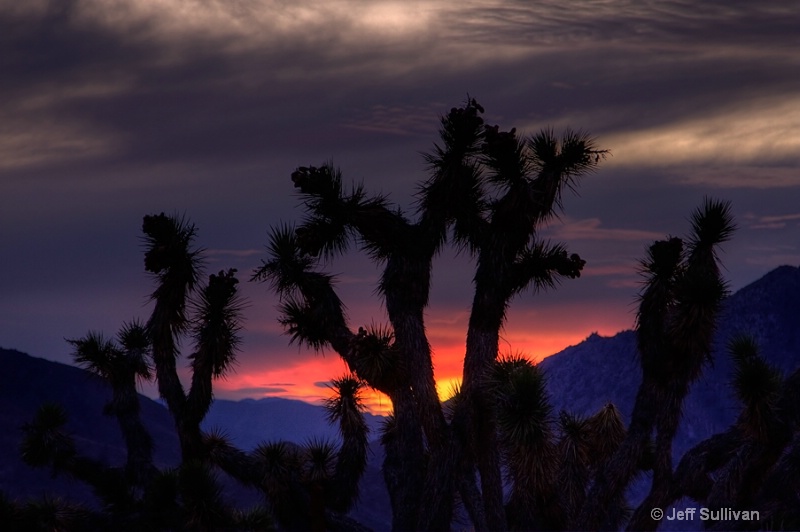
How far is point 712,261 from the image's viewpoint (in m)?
21.3

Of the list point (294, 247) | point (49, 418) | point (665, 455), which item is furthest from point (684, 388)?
point (49, 418)

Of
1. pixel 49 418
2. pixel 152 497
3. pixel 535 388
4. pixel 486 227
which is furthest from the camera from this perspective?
pixel 49 418

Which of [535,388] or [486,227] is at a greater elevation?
[486,227]

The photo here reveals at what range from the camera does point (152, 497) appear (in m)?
24.1

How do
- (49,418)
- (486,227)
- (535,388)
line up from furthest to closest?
(49,418)
(486,227)
(535,388)

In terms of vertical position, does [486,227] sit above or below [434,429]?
above

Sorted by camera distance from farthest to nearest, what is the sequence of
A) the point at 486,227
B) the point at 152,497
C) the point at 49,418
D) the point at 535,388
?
1. the point at 49,418
2. the point at 152,497
3. the point at 486,227
4. the point at 535,388

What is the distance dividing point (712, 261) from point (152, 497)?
13.3 meters

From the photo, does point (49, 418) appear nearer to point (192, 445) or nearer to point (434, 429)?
point (192, 445)

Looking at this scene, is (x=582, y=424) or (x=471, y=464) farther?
(x=582, y=424)

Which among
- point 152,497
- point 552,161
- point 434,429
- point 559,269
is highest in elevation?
point 552,161

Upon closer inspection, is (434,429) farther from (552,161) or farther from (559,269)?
(552,161)

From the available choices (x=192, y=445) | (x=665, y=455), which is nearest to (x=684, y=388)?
(x=665, y=455)

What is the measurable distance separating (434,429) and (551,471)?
2730 mm
